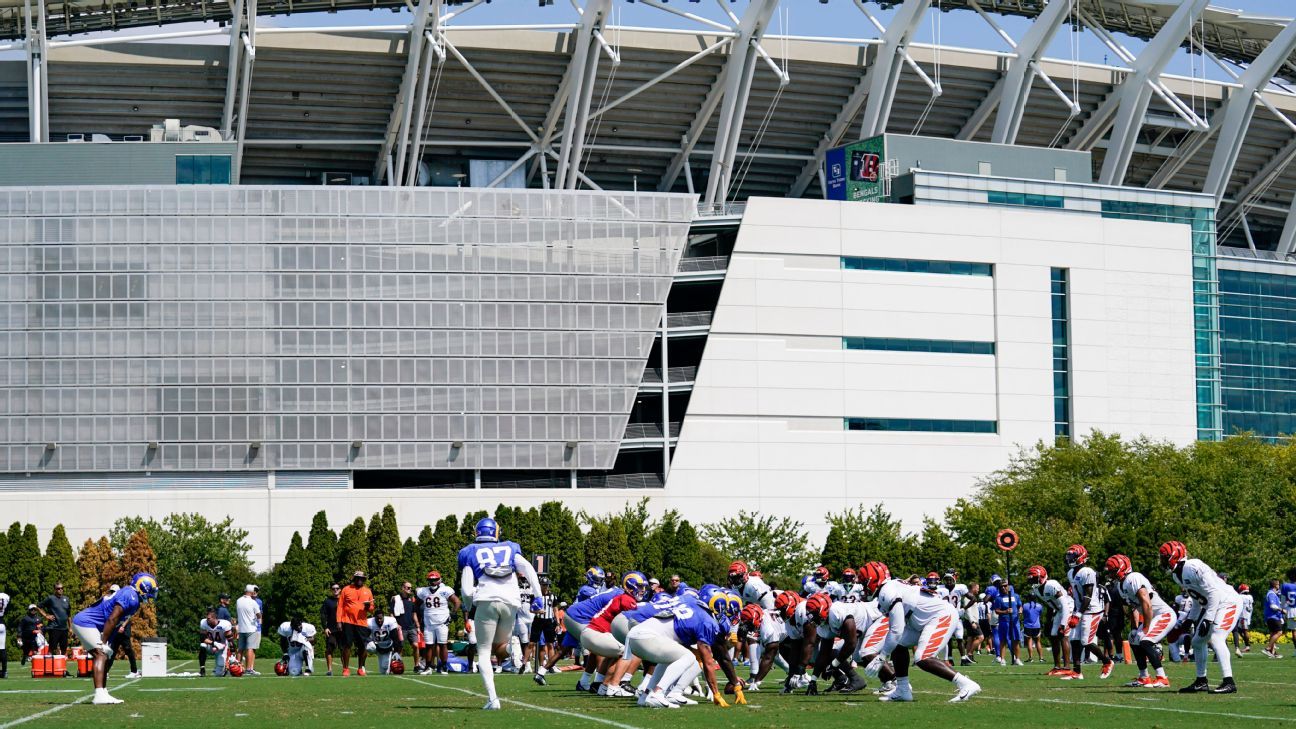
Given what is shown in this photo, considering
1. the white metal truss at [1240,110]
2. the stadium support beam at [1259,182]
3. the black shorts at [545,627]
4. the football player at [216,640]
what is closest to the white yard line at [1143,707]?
the black shorts at [545,627]

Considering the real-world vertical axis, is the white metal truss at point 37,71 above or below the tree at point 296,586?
above

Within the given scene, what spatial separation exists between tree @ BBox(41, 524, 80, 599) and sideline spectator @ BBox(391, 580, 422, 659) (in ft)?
117

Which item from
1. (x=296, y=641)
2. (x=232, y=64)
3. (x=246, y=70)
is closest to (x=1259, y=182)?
(x=246, y=70)

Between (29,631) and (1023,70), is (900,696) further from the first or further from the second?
(1023,70)

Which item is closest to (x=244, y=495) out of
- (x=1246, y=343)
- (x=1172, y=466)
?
(x=1172, y=466)

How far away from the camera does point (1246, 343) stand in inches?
3991

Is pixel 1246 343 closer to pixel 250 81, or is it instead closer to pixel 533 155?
pixel 533 155

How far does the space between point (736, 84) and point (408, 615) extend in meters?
55.3

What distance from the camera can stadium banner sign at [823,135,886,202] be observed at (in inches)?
3644

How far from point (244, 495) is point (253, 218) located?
12.5 meters

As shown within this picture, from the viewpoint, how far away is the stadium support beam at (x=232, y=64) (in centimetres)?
8125

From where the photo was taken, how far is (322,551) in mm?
70000

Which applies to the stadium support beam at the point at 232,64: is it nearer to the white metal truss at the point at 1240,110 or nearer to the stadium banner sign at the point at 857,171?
the stadium banner sign at the point at 857,171

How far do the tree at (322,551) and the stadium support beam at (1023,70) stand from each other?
41509 millimetres
